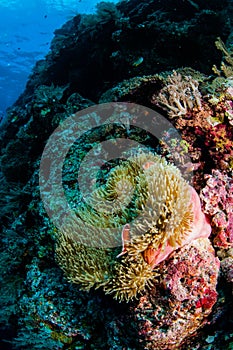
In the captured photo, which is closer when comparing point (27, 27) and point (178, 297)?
point (178, 297)

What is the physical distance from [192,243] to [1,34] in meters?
32.5

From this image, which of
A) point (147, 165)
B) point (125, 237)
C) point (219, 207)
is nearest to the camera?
point (125, 237)

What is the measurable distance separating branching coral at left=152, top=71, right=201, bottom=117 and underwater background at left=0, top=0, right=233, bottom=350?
15 mm

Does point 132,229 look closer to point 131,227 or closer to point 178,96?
point 131,227

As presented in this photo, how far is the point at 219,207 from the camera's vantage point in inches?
116

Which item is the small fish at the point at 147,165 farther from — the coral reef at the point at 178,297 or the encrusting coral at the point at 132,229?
the coral reef at the point at 178,297

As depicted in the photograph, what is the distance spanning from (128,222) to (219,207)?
3.58ft

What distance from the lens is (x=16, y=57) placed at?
102ft

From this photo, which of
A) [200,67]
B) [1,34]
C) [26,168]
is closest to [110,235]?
[26,168]

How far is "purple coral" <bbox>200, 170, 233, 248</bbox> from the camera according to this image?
2887mm

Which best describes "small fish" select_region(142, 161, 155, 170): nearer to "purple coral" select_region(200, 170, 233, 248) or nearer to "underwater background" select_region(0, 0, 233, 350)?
"underwater background" select_region(0, 0, 233, 350)

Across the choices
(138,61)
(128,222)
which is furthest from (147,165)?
(138,61)

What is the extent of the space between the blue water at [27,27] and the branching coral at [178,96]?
23.2m

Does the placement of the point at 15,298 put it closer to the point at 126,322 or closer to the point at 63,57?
the point at 126,322
